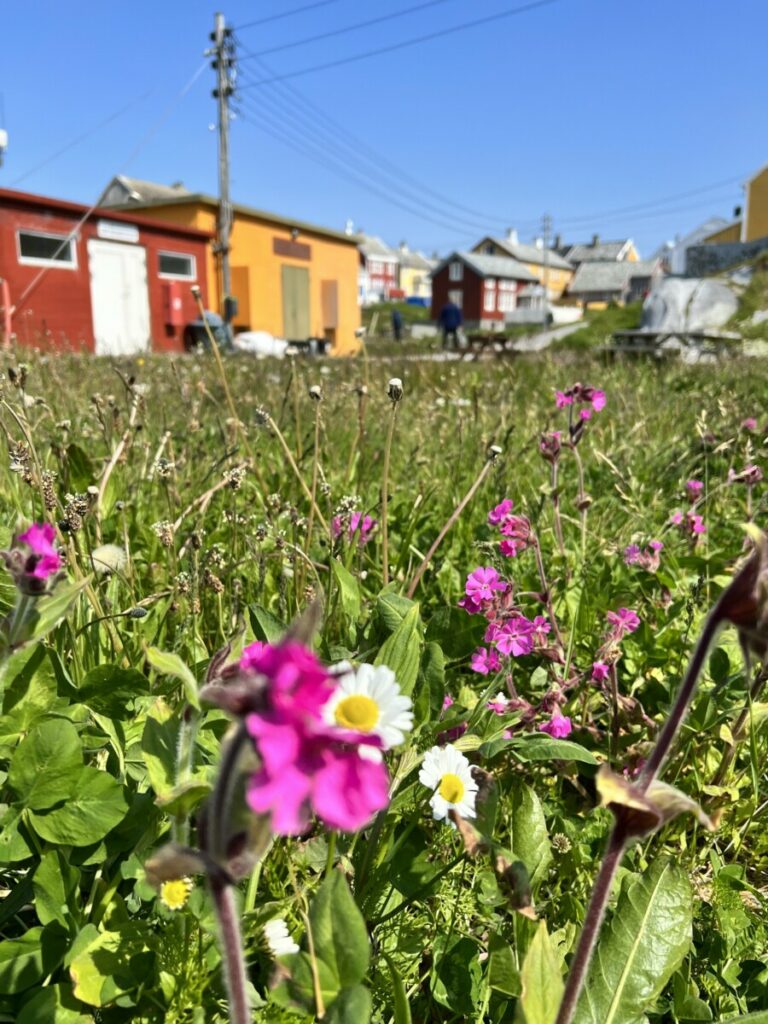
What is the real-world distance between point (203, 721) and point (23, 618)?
38 centimetres

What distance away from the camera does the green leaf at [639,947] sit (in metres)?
0.93

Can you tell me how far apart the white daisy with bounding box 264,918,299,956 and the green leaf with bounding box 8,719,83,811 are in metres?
0.32

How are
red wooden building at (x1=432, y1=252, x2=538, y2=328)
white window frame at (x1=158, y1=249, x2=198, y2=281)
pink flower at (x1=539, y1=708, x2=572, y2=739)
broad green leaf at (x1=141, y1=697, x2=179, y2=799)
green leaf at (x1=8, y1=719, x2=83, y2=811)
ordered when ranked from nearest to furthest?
broad green leaf at (x1=141, y1=697, x2=179, y2=799), green leaf at (x1=8, y1=719, x2=83, y2=811), pink flower at (x1=539, y1=708, x2=572, y2=739), white window frame at (x1=158, y1=249, x2=198, y2=281), red wooden building at (x1=432, y1=252, x2=538, y2=328)

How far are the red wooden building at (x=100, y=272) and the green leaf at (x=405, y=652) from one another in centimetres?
1305

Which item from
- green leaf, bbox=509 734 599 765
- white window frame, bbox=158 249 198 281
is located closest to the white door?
white window frame, bbox=158 249 198 281

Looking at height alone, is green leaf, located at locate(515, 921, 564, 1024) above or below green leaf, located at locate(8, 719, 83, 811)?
below

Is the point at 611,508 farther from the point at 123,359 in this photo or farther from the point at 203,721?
the point at 123,359

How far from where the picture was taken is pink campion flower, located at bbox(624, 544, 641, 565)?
1.96 meters

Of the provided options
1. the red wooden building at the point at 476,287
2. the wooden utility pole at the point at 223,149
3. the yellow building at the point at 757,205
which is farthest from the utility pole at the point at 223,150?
the red wooden building at the point at 476,287

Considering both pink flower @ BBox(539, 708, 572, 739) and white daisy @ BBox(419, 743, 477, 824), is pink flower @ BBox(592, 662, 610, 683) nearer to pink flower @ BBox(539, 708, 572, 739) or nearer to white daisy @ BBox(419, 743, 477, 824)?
pink flower @ BBox(539, 708, 572, 739)

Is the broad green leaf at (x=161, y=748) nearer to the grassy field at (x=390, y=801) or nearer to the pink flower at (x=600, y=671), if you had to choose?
the grassy field at (x=390, y=801)

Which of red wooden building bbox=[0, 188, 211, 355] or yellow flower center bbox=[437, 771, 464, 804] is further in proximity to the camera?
red wooden building bbox=[0, 188, 211, 355]

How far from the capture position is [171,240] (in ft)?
59.8

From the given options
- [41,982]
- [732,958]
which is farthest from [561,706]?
[41,982]
